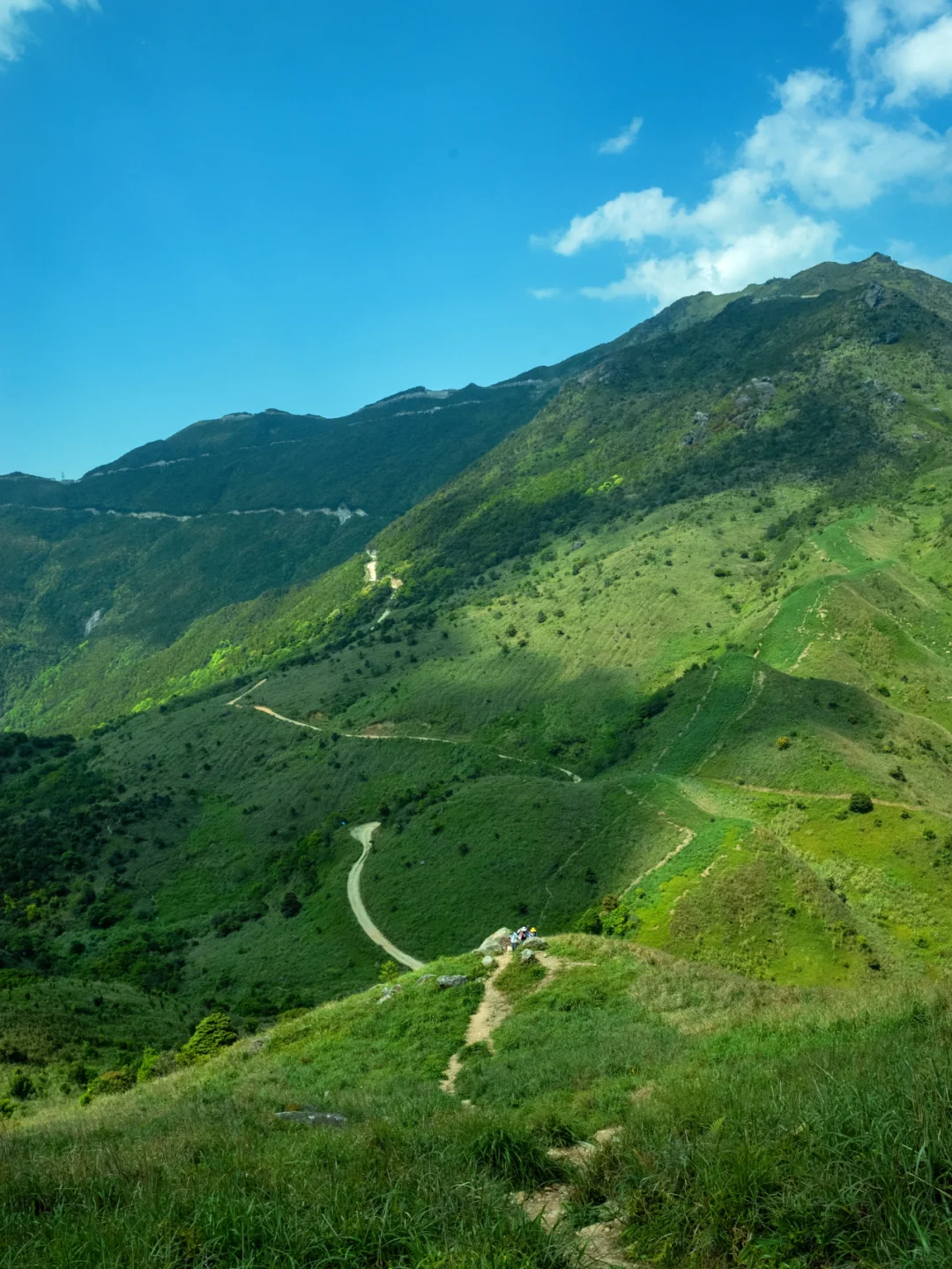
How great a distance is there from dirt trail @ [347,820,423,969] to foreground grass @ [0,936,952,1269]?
33732mm

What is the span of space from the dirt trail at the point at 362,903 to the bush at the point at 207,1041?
1271cm

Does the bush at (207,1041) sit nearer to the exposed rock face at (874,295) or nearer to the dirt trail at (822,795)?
the dirt trail at (822,795)

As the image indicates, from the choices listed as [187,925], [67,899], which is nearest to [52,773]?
[67,899]

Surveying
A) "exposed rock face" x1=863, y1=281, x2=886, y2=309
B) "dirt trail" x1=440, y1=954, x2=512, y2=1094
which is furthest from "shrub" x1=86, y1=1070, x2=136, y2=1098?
"exposed rock face" x1=863, y1=281, x2=886, y2=309

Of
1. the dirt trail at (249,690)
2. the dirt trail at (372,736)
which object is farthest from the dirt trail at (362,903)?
the dirt trail at (249,690)

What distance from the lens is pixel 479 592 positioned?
157 m

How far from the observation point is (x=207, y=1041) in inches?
1422

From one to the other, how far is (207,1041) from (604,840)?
102ft

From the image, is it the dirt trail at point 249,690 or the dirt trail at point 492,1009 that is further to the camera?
the dirt trail at point 249,690

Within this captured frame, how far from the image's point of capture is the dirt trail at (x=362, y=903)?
56.4 meters

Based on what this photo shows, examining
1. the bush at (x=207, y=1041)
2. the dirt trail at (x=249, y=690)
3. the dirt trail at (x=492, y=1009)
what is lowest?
the bush at (x=207, y=1041)

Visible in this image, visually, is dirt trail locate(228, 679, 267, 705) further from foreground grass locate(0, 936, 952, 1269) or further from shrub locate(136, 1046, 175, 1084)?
foreground grass locate(0, 936, 952, 1269)

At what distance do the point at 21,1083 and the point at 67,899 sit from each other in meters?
61.1

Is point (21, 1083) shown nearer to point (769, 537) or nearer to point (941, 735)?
point (941, 735)
